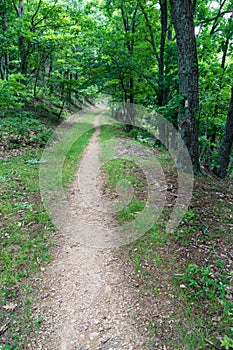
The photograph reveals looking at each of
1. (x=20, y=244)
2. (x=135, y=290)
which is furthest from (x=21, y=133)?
(x=135, y=290)

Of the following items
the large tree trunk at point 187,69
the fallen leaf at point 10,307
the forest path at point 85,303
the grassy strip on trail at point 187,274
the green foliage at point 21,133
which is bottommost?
the fallen leaf at point 10,307

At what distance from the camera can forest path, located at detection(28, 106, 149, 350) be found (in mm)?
2967

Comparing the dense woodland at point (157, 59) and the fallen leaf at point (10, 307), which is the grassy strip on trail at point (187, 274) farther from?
the dense woodland at point (157, 59)

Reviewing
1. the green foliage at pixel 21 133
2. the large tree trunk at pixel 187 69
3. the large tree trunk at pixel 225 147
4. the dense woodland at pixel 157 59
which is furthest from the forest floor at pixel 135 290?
the green foliage at pixel 21 133

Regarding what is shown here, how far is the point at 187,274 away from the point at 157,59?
917 cm

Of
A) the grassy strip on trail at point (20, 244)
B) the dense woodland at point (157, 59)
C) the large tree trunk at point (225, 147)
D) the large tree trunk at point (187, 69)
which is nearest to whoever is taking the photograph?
the grassy strip on trail at point (20, 244)

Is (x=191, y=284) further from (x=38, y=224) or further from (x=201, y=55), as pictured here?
(x=201, y=55)

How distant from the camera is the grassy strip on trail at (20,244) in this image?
3182 millimetres

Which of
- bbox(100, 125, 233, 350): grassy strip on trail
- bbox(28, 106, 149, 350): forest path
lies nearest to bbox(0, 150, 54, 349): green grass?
bbox(28, 106, 149, 350): forest path

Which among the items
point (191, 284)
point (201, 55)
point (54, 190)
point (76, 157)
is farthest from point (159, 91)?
point (191, 284)

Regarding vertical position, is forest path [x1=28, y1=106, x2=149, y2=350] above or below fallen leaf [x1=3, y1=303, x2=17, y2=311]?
above

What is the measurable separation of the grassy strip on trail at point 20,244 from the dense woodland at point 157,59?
301 cm

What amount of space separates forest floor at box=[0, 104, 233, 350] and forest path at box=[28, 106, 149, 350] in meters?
0.01

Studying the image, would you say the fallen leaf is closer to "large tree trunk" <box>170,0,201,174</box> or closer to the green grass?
the green grass
